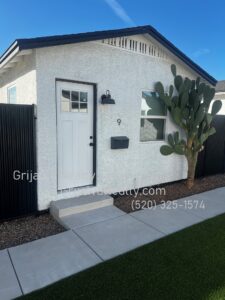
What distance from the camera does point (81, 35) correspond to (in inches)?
166

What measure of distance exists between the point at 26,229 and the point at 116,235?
1.62 metres

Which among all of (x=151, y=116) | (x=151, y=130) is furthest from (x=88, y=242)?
(x=151, y=116)

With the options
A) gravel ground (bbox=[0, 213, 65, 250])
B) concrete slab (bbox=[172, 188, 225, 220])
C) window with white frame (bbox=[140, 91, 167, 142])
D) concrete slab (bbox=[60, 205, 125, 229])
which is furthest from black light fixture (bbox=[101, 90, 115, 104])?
concrete slab (bbox=[172, 188, 225, 220])

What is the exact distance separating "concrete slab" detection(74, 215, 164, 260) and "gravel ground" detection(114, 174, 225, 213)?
0.69 meters

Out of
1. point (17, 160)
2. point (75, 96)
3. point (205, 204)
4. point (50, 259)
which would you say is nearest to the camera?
point (50, 259)

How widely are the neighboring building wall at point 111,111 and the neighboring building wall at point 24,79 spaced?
0.62ft

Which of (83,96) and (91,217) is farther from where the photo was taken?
(83,96)

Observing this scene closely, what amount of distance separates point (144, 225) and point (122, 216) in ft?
1.74

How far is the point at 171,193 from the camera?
5926 mm

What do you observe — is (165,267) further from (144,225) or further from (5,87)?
(5,87)

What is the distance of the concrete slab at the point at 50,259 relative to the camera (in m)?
2.68

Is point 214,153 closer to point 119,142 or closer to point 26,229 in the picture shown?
point 119,142

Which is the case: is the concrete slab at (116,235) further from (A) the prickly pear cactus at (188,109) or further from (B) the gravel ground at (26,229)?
(A) the prickly pear cactus at (188,109)

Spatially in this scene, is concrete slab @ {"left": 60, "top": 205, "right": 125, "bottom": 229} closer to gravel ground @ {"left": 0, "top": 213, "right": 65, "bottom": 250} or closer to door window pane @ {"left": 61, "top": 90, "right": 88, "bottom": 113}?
gravel ground @ {"left": 0, "top": 213, "right": 65, "bottom": 250}
